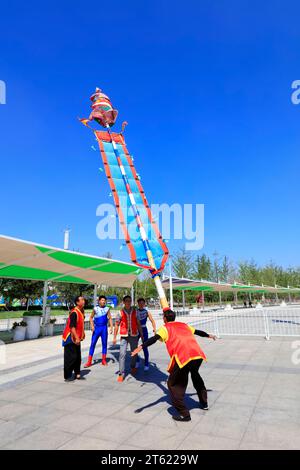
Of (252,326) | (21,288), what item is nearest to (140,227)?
(252,326)

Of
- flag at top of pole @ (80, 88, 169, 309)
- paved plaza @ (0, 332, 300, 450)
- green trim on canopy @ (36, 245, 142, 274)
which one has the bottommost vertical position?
paved plaza @ (0, 332, 300, 450)

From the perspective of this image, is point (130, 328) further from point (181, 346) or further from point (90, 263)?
point (90, 263)

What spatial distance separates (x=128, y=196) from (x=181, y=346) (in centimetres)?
766

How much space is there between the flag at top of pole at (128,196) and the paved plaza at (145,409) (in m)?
2.39

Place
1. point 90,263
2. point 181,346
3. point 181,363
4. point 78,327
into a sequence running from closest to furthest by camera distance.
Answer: point 181,363 → point 181,346 → point 78,327 → point 90,263

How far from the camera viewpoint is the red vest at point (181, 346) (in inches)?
157

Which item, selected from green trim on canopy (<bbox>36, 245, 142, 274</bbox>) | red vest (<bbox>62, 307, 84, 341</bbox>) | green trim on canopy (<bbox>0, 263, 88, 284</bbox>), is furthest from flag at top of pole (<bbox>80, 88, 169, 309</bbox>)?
green trim on canopy (<bbox>0, 263, 88, 284</bbox>)

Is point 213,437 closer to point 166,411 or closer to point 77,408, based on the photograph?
point 166,411

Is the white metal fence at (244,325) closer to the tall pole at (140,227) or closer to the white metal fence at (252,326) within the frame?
the white metal fence at (252,326)

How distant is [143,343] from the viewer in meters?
4.34

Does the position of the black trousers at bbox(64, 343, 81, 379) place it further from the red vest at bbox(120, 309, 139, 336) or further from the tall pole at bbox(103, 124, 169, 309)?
the tall pole at bbox(103, 124, 169, 309)

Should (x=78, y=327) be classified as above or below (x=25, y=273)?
below

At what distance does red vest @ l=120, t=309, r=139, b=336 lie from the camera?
255 inches

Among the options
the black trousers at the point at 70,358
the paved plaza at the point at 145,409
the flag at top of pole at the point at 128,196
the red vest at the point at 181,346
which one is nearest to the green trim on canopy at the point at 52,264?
the flag at top of pole at the point at 128,196
